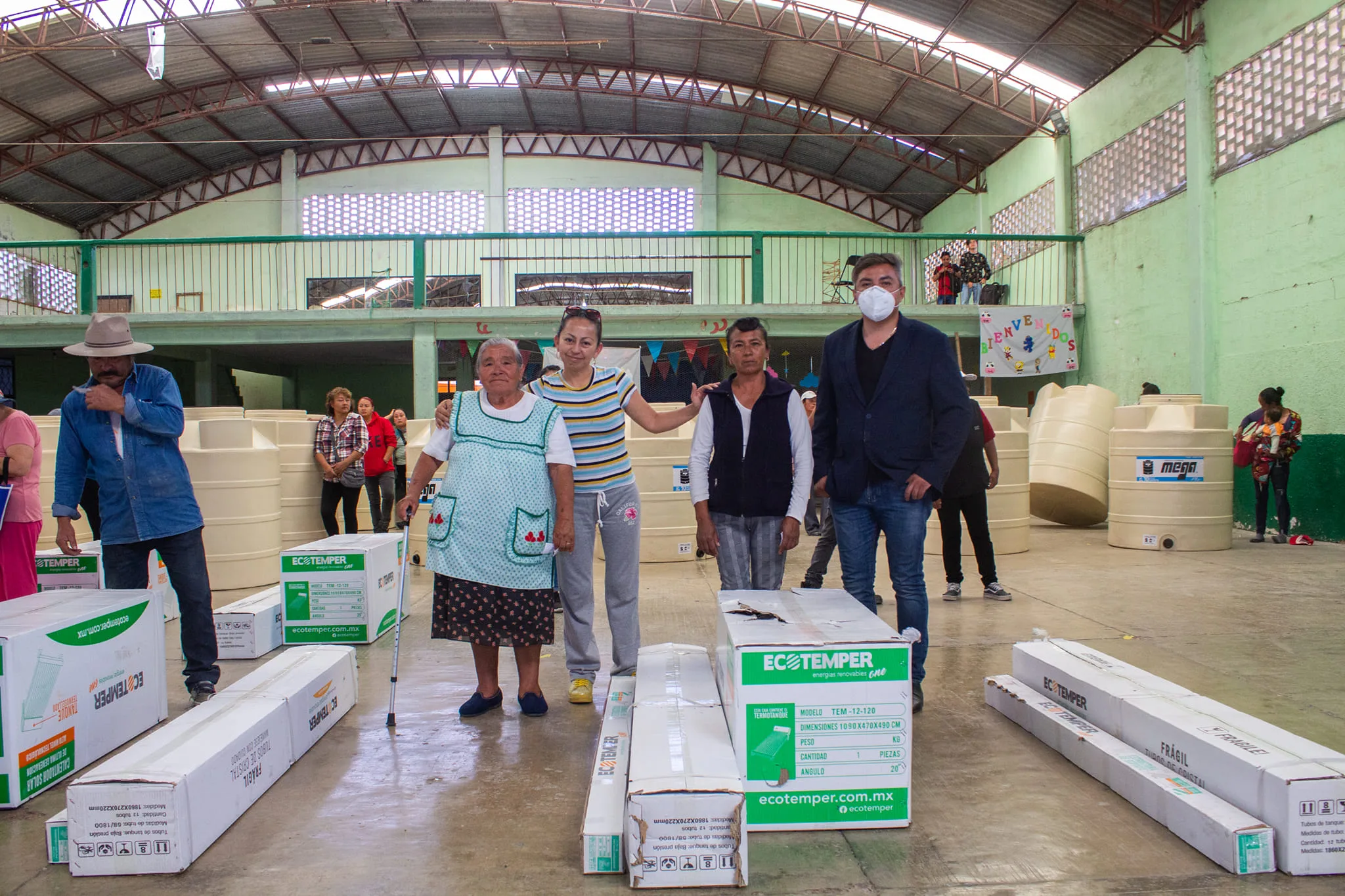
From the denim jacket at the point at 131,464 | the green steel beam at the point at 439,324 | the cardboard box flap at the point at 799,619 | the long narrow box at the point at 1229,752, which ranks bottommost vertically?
the long narrow box at the point at 1229,752

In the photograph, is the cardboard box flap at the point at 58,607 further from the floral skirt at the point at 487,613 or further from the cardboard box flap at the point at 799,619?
the cardboard box flap at the point at 799,619

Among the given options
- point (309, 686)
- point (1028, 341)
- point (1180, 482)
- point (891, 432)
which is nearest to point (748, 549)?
point (891, 432)

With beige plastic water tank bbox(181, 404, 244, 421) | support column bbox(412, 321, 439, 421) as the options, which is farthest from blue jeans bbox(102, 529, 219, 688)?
support column bbox(412, 321, 439, 421)

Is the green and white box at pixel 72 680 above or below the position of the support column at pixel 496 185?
below

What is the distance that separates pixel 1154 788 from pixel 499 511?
90.2 inches

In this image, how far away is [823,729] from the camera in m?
2.46

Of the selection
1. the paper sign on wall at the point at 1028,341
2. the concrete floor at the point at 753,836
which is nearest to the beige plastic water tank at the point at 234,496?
the concrete floor at the point at 753,836

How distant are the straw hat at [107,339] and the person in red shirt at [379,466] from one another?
4493 millimetres

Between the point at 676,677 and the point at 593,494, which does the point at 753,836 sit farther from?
the point at 593,494

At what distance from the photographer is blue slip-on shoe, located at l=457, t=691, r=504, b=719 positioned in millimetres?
3502

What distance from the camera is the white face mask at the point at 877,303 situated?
322 cm

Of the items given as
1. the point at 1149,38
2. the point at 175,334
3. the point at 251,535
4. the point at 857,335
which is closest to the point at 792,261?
the point at 1149,38

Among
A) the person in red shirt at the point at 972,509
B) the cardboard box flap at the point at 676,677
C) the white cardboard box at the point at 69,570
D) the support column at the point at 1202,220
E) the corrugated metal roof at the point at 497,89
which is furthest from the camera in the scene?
the corrugated metal roof at the point at 497,89

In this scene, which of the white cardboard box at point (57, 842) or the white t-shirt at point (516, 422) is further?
the white t-shirt at point (516, 422)
